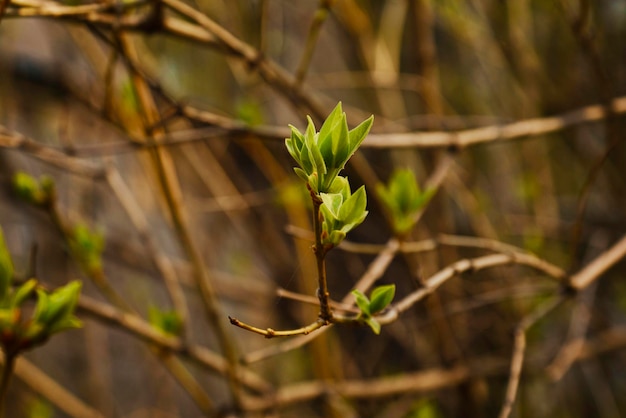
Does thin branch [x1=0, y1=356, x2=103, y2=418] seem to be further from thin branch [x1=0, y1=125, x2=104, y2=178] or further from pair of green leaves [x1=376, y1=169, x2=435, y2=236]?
pair of green leaves [x1=376, y1=169, x2=435, y2=236]

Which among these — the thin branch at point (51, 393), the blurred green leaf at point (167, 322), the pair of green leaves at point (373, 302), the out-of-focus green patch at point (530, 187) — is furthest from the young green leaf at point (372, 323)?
the out-of-focus green patch at point (530, 187)

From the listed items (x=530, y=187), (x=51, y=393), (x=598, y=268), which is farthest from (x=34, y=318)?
(x=530, y=187)

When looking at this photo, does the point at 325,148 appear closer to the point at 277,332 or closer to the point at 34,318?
the point at 277,332

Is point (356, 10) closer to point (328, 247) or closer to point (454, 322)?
point (454, 322)

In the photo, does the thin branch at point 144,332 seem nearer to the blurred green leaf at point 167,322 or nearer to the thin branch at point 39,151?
the blurred green leaf at point 167,322

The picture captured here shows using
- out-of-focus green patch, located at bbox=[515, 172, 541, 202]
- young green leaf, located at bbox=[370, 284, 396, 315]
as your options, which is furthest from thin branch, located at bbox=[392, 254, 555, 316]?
out-of-focus green patch, located at bbox=[515, 172, 541, 202]

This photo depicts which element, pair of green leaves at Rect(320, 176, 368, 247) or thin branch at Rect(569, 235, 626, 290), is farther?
thin branch at Rect(569, 235, 626, 290)

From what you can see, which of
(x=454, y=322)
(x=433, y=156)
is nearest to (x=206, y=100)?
(x=433, y=156)
